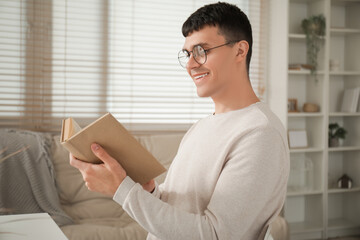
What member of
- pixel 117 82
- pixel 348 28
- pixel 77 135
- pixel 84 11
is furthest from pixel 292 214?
pixel 77 135

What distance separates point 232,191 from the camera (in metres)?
0.99

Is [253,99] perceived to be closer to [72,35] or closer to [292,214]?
[72,35]

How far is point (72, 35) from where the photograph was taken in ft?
9.79

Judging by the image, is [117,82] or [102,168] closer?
[102,168]

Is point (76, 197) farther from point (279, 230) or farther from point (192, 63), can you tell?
point (192, 63)

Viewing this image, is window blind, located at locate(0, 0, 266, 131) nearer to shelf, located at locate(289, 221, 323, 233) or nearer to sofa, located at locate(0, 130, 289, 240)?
sofa, located at locate(0, 130, 289, 240)

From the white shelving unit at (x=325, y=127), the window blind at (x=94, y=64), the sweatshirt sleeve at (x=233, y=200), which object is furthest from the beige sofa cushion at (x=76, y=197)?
the sweatshirt sleeve at (x=233, y=200)

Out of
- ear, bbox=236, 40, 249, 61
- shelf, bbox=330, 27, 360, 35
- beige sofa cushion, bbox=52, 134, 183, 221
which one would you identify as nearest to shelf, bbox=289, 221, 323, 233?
beige sofa cushion, bbox=52, 134, 183, 221

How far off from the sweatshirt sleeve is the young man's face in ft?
0.76

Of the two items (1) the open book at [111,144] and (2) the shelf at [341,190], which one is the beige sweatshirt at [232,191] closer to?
(1) the open book at [111,144]

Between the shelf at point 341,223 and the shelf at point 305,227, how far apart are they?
0.13 metres

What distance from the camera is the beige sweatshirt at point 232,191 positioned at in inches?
38.9

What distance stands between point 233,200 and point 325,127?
2590 millimetres

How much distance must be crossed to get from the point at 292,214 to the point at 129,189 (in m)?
2.93
